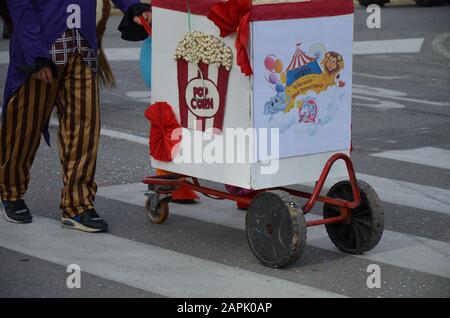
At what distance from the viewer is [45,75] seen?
20.0 feet

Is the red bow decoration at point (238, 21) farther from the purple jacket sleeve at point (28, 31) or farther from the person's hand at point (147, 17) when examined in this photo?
the purple jacket sleeve at point (28, 31)

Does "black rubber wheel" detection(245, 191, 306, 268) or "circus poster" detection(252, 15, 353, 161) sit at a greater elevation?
"circus poster" detection(252, 15, 353, 161)

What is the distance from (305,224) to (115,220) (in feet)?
5.14

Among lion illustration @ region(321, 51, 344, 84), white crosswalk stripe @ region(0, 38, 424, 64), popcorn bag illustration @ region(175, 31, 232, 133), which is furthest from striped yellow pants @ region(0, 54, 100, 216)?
white crosswalk stripe @ region(0, 38, 424, 64)

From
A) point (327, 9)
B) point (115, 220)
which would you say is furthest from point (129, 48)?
point (327, 9)

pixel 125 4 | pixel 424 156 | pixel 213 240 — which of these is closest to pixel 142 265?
pixel 213 240

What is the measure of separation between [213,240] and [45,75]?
4.43 feet

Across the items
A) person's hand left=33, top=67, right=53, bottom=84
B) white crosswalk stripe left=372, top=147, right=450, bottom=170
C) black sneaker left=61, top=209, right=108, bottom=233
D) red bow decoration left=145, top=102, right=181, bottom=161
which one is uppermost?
person's hand left=33, top=67, right=53, bottom=84

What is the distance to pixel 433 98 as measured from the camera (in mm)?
11602

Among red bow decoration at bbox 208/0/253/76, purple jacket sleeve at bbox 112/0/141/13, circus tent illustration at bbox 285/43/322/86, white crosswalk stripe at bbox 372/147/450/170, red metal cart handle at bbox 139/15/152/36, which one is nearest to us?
red bow decoration at bbox 208/0/253/76

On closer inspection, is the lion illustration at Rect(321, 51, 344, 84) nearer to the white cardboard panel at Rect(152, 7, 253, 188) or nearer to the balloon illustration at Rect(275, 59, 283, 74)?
the balloon illustration at Rect(275, 59, 283, 74)

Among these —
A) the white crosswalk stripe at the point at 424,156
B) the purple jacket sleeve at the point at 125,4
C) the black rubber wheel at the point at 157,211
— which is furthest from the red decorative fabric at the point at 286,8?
the white crosswalk stripe at the point at 424,156

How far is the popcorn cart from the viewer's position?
5.55 meters

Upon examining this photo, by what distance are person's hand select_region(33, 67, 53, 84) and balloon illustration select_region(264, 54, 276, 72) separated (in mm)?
1327
